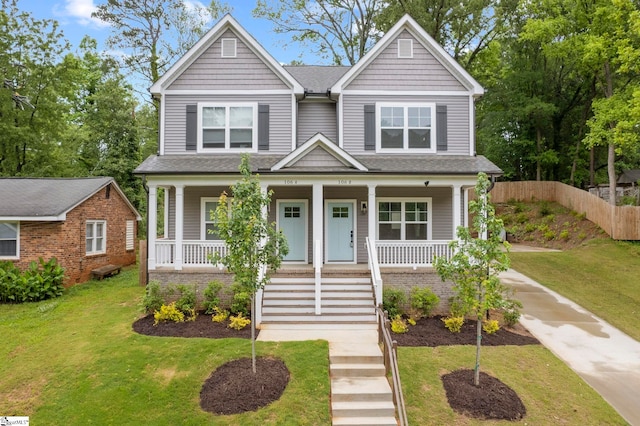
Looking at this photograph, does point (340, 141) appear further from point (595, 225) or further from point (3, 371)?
point (595, 225)

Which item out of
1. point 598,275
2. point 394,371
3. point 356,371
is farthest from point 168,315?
point 598,275

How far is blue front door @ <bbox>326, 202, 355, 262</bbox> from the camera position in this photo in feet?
42.3

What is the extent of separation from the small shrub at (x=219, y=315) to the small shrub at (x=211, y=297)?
13cm

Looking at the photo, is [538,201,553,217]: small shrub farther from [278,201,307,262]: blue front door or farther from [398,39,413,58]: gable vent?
[278,201,307,262]: blue front door

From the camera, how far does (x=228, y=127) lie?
12.8m

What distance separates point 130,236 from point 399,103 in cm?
1465

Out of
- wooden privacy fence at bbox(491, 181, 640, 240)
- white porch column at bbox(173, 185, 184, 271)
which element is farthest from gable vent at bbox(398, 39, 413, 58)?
wooden privacy fence at bbox(491, 181, 640, 240)

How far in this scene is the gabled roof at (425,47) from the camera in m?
12.8

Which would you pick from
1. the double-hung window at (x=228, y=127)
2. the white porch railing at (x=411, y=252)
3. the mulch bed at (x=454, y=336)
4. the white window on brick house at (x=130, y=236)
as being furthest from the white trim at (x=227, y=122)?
the white window on brick house at (x=130, y=236)

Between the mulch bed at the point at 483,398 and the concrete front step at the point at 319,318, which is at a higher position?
the concrete front step at the point at 319,318

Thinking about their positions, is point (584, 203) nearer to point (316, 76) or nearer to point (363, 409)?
point (316, 76)

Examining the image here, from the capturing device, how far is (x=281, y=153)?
1281 cm

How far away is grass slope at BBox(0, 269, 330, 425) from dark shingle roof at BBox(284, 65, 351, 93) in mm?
9495

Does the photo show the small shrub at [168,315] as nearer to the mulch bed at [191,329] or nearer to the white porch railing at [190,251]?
the mulch bed at [191,329]
